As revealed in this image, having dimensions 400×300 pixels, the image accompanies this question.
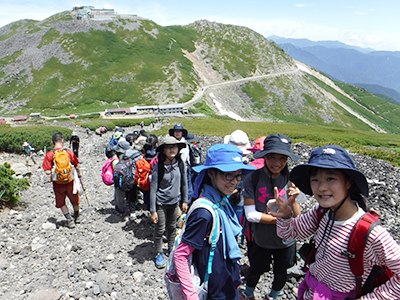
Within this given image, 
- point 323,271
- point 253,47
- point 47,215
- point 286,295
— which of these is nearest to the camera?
point 323,271

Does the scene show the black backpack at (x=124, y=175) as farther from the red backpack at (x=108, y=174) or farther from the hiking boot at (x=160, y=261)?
the hiking boot at (x=160, y=261)

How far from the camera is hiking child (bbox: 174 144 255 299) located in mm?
2824

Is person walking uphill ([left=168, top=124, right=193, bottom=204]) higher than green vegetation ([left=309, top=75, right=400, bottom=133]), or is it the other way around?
person walking uphill ([left=168, top=124, right=193, bottom=204])

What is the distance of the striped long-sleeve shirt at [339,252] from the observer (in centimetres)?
219

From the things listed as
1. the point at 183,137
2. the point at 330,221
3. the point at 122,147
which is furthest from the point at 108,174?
the point at 330,221

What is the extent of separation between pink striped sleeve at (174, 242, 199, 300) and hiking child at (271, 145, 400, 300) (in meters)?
1.35

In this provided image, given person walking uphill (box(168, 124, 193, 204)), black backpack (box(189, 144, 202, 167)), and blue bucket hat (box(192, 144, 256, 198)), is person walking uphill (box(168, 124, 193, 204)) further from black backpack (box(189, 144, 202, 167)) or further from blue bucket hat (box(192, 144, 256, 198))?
blue bucket hat (box(192, 144, 256, 198))

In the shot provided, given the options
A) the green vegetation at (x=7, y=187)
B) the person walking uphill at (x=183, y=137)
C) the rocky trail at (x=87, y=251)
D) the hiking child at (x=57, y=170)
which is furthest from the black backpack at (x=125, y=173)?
the green vegetation at (x=7, y=187)

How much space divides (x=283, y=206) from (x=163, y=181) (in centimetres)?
351

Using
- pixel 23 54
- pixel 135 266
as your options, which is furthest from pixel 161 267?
pixel 23 54

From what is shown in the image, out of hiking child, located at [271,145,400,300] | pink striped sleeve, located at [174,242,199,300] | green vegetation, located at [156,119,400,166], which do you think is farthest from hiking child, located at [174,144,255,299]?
green vegetation, located at [156,119,400,166]

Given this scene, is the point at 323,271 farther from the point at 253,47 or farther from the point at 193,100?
the point at 253,47

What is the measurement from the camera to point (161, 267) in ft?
20.3

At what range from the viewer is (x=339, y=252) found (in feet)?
8.37
